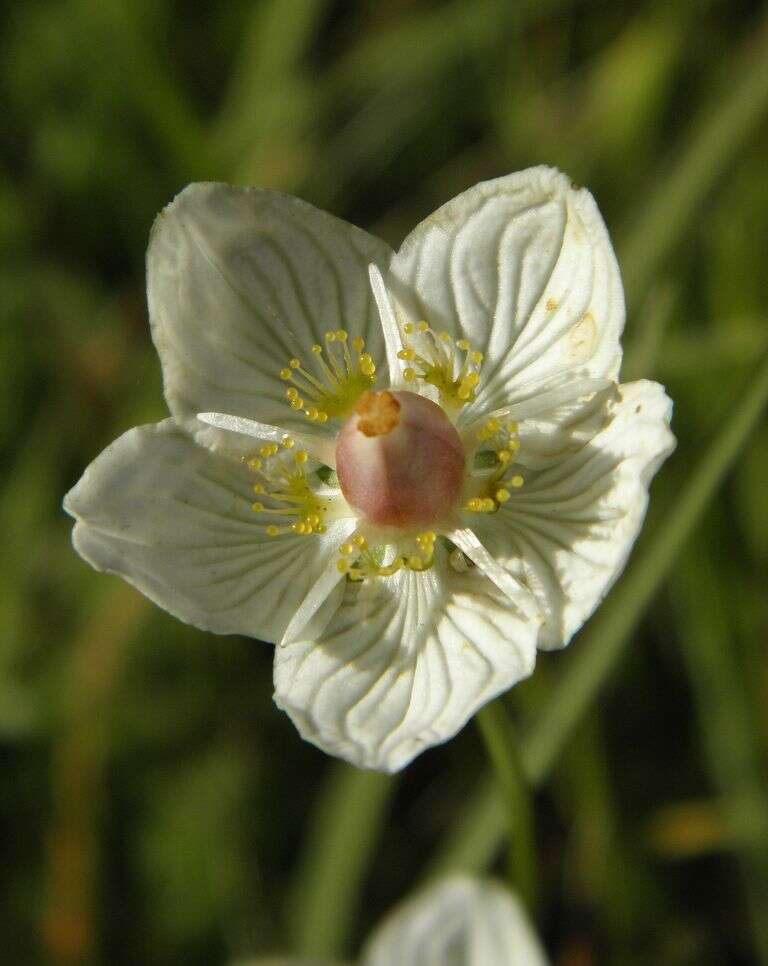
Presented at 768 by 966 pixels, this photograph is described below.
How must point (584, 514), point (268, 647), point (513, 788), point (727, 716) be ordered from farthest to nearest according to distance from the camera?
point (268, 647)
point (727, 716)
point (513, 788)
point (584, 514)

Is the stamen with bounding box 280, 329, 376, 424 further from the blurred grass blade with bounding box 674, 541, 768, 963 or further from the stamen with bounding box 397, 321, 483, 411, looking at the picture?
the blurred grass blade with bounding box 674, 541, 768, 963

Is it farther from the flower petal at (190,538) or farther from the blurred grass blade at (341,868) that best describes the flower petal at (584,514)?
the blurred grass blade at (341,868)

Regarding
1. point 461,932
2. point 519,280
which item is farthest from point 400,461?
point 461,932

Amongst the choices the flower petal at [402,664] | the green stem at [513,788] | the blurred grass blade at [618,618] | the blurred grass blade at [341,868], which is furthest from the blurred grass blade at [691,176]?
the blurred grass blade at [341,868]

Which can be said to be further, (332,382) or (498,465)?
(332,382)

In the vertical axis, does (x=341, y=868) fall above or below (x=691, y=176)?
below

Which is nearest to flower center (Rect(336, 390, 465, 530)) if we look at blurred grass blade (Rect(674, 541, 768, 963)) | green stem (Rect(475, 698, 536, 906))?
green stem (Rect(475, 698, 536, 906))

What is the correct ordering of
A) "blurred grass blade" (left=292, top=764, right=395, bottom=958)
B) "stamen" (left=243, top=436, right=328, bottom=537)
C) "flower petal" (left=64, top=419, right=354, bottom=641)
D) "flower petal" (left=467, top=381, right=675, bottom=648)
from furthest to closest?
1. "blurred grass blade" (left=292, top=764, right=395, bottom=958)
2. "stamen" (left=243, top=436, right=328, bottom=537)
3. "flower petal" (left=64, top=419, right=354, bottom=641)
4. "flower petal" (left=467, top=381, right=675, bottom=648)

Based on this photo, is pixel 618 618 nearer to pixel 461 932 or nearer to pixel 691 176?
pixel 461 932
